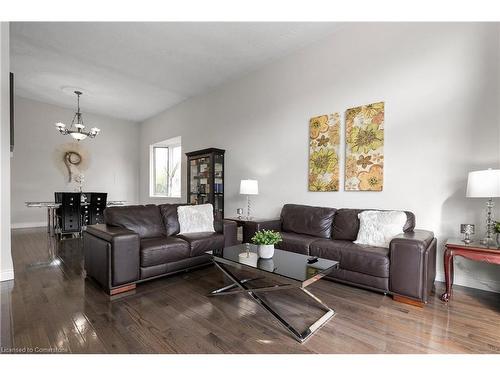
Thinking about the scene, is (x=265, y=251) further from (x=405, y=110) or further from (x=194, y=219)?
(x=405, y=110)

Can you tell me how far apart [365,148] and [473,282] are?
71.5 inches

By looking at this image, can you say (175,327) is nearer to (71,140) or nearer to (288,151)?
(288,151)

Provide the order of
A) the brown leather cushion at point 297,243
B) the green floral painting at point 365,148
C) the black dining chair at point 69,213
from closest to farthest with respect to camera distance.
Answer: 1. the brown leather cushion at point 297,243
2. the green floral painting at point 365,148
3. the black dining chair at point 69,213

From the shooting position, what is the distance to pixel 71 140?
259 inches

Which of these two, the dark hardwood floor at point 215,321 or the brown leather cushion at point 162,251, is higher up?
the brown leather cushion at point 162,251

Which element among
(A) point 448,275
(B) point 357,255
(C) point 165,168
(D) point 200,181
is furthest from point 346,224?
(C) point 165,168

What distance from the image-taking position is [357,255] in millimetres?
2391

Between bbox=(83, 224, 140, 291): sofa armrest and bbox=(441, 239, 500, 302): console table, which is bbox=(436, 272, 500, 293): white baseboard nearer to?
bbox=(441, 239, 500, 302): console table

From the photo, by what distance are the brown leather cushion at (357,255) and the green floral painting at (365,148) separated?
0.95 metres

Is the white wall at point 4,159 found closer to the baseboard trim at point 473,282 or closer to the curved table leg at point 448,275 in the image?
the curved table leg at point 448,275

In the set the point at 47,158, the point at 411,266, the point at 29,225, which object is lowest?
the point at 29,225

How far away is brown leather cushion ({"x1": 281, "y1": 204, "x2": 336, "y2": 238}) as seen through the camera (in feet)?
10.4

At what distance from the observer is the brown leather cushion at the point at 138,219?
2867 millimetres

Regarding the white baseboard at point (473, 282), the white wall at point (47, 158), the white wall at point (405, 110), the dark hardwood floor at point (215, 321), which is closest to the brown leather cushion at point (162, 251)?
the dark hardwood floor at point (215, 321)
